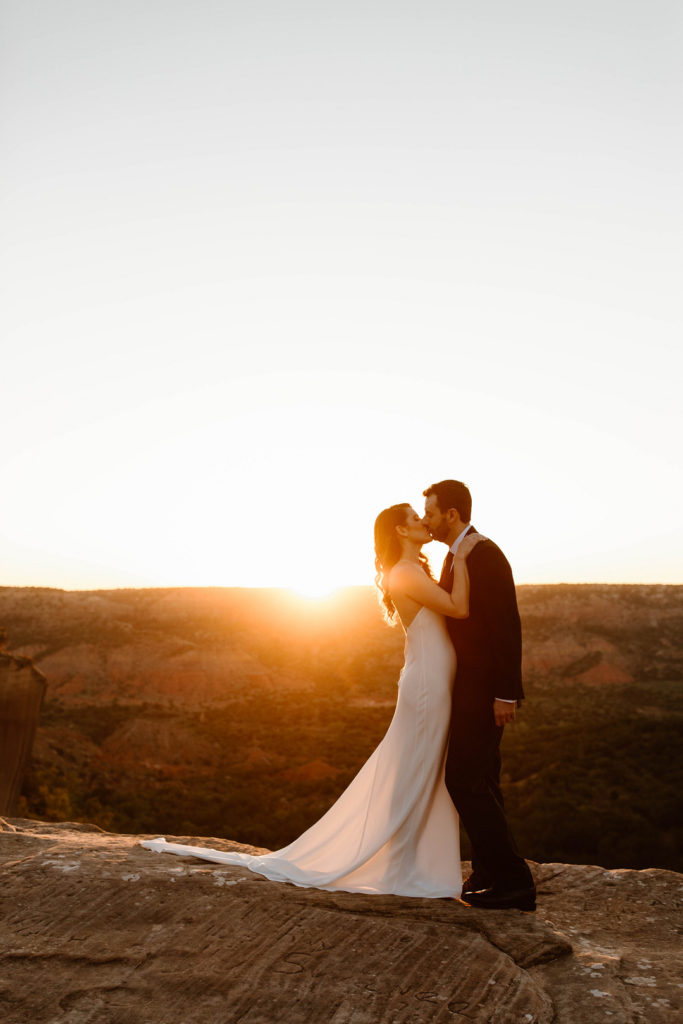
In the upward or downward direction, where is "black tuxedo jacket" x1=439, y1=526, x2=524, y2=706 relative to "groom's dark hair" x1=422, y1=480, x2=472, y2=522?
downward

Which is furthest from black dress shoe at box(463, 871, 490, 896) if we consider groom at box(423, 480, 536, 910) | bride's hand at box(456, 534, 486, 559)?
bride's hand at box(456, 534, 486, 559)

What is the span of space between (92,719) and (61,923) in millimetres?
26583

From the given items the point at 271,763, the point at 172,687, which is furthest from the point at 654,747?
the point at 172,687

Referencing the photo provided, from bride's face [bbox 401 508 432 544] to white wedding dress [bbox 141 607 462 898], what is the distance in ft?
1.57

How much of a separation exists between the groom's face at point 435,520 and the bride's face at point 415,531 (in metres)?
0.04

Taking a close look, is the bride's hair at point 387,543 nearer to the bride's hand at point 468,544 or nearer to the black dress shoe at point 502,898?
the bride's hand at point 468,544

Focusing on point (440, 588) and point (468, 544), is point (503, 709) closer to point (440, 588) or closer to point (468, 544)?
Answer: point (440, 588)

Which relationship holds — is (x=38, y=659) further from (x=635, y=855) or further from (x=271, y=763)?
(x=635, y=855)

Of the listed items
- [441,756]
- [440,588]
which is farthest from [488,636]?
[441,756]

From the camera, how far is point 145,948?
153 inches

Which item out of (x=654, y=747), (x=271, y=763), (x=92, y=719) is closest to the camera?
(x=654, y=747)

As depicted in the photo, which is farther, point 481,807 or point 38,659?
point 38,659

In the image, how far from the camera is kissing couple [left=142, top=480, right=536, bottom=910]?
15.3 ft

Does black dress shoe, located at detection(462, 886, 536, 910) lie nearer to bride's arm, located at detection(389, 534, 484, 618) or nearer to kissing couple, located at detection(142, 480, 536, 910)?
kissing couple, located at detection(142, 480, 536, 910)
